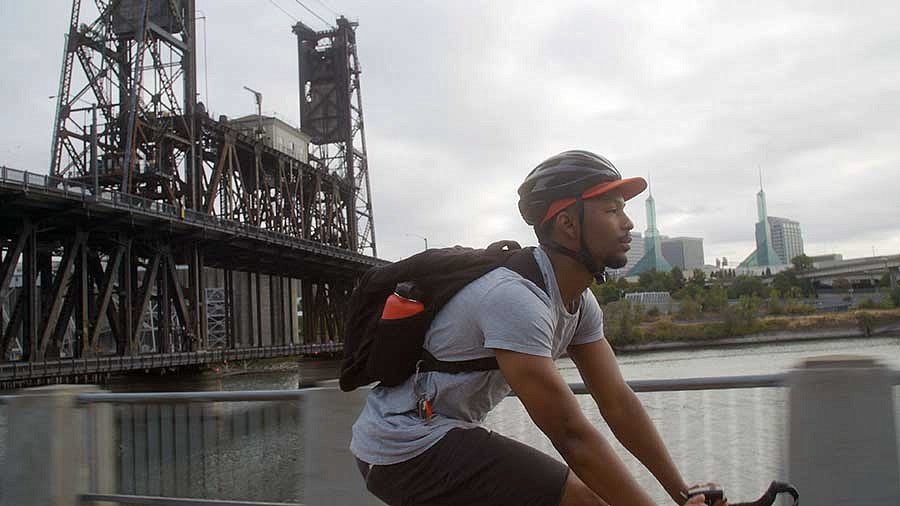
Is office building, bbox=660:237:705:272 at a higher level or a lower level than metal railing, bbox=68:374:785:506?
higher

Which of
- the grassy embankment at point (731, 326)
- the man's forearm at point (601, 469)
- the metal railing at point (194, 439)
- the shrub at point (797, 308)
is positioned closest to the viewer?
the man's forearm at point (601, 469)

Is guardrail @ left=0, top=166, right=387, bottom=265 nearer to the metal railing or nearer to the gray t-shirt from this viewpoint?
the metal railing

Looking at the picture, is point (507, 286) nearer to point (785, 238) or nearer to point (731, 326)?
point (731, 326)

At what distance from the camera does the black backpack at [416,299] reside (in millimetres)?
1922

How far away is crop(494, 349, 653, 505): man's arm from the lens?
1688 millimetres

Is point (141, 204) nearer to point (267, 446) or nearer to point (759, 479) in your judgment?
point (267, 446)

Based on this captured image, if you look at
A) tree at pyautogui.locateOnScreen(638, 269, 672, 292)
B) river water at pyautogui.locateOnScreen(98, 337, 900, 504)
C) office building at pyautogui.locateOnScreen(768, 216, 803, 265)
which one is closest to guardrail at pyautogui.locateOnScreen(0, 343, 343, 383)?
river water at pyautogui.locateOnScreen(98, 337, 900, 504)

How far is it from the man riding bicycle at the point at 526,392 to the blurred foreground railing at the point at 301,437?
0.80 metres

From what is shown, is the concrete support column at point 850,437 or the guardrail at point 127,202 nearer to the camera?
the concrete support column at point 850,437

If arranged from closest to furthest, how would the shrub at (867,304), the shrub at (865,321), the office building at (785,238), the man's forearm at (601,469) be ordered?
the man's forearm at (601,469) < the shrub at (865,321) < the shrub at (867,304) < the office building at (785,238)

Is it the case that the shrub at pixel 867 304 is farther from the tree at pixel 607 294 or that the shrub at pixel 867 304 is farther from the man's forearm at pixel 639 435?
the man's forearm at pixel 639 435

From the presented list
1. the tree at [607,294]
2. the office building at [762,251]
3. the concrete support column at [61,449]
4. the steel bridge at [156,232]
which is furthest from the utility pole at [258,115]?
the office building at [762,251]

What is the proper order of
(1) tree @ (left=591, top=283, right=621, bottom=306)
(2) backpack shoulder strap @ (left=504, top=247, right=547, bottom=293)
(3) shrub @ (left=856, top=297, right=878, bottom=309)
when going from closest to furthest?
(2) backpack shoulder strap @ (left=504, top=247, right=547, bottom=293) → (1) tree @ (left=591, top=283, right=621, bottom=306) → (3) shrub @ (left=856, top=297, right=878, bottom=309)

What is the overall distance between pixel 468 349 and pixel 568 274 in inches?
13.2
